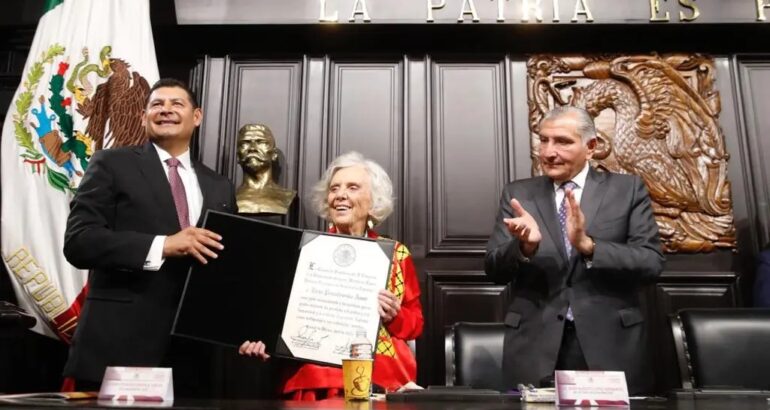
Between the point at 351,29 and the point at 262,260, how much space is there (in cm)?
231

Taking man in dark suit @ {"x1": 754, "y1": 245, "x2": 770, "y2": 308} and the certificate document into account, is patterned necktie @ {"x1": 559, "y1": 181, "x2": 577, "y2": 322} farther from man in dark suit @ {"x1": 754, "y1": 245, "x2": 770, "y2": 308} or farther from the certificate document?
man in dark suit @ {"x1": 754, "y1": 245, "x2": 770, "y2": 308}

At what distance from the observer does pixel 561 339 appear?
198 cm

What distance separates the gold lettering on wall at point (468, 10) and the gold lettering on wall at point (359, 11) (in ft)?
1.72

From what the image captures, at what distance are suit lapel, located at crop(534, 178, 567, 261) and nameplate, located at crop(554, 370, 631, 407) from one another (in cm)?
85

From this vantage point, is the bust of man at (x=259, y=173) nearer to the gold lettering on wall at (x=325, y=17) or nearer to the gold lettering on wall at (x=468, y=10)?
the gold lettering on wall at (x=325, y=17)

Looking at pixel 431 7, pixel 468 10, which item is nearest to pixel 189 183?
pixel 431 7

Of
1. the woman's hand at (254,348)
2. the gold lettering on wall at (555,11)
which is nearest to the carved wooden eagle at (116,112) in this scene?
the woman's hand at (254,348)

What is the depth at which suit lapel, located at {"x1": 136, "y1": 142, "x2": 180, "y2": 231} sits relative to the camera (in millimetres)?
2215

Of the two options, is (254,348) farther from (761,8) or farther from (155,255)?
(761,8)

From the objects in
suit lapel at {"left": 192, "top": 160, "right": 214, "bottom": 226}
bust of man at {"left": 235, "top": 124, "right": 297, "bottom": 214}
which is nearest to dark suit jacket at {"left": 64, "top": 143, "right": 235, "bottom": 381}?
suit lapel at {"left": 192, "top": 160, "right": 214, "bottom": 226}

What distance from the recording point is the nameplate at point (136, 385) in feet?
4.04

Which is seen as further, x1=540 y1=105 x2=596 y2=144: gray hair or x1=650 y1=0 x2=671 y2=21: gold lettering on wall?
x1=650 y1=0 x2=671 y2=21: gold lettering on wall

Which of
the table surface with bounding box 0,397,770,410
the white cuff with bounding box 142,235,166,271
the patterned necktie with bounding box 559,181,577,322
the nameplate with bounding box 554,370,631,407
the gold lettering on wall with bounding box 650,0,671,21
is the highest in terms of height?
the gold lettering on wall with bounding box 650,0,671,21

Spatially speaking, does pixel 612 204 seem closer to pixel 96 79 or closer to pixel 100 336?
pixel 100 336
